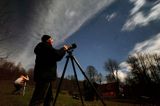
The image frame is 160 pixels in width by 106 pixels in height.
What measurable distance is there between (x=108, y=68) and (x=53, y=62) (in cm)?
10245

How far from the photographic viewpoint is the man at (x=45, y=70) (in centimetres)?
551

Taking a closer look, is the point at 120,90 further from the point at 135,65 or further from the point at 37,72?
the point at 37,72

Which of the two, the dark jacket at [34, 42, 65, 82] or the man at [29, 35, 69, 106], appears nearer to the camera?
the man at [29, 35, 69, 106]

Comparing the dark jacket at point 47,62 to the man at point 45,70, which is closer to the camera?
the man at point 45,70

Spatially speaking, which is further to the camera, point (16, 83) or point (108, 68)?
point (108, 68)

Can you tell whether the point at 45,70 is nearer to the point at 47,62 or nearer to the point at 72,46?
the point at 47,62

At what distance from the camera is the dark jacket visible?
18.6ft

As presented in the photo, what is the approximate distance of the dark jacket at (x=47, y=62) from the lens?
5.66 m

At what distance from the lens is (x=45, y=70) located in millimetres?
5711

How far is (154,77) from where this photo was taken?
268ft

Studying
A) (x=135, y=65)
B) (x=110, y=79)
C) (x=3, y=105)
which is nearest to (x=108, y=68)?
(x=110, y=79)

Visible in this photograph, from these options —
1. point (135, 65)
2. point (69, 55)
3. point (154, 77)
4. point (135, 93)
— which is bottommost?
point (69, 55)

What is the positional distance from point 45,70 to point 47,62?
0.89 feet

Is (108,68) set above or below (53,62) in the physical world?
above
